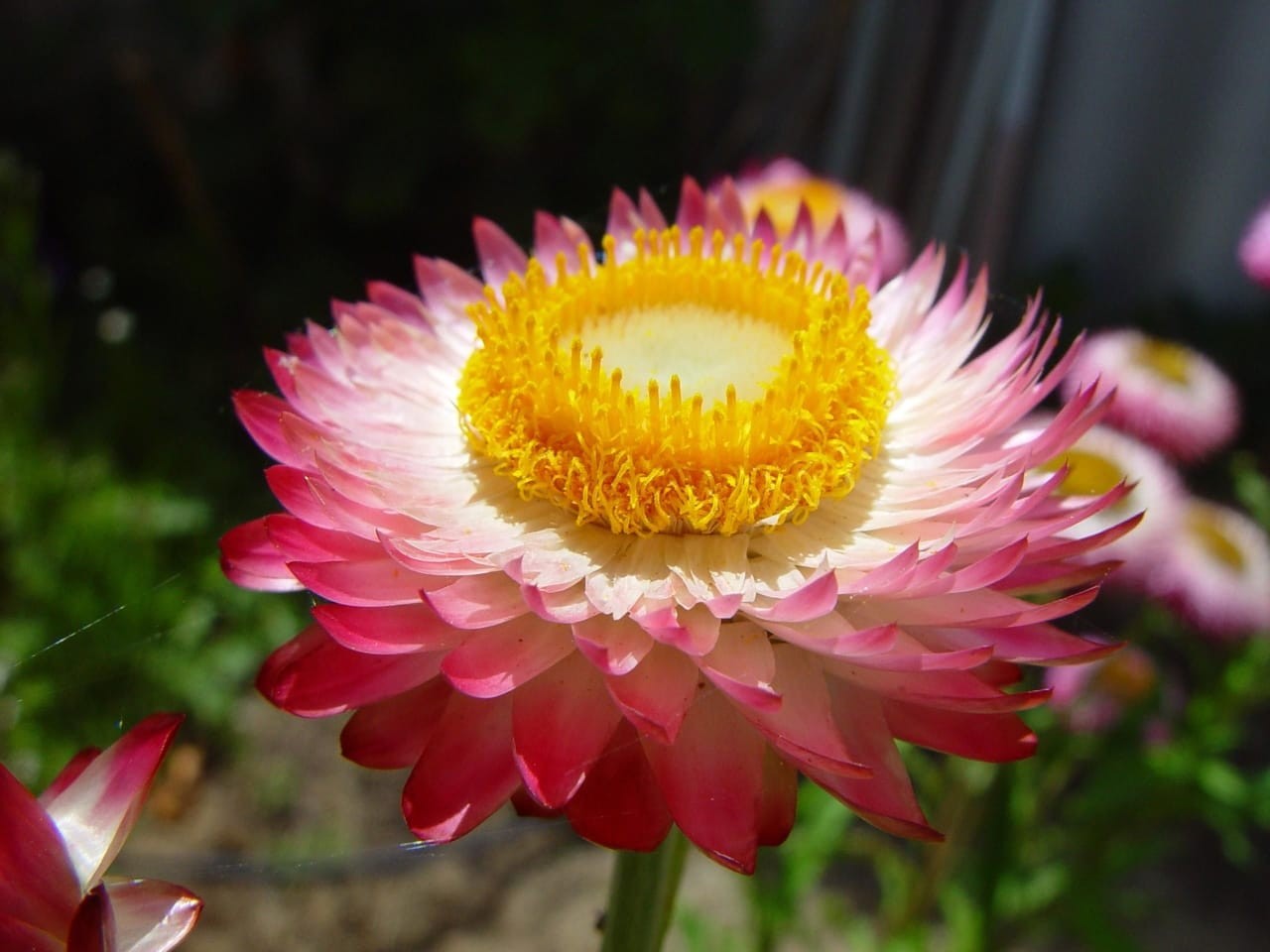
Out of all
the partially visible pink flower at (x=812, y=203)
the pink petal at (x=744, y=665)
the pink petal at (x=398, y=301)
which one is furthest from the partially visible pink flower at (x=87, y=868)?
the partially visible pink flower at (x=812, y=203)

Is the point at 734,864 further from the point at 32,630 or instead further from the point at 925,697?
the point at 32,630

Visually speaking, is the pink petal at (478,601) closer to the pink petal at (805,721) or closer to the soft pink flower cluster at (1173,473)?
the pink petal at (805,721)

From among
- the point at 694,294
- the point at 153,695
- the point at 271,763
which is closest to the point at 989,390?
the point at 694,294

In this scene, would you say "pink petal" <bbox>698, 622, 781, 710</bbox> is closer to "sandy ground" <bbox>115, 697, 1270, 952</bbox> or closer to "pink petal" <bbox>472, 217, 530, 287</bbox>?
"pink petal" <bbox>472, 217, 530, 287</bbox>

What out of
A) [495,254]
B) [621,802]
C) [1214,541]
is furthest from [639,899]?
[1214,541]

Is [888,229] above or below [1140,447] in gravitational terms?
above

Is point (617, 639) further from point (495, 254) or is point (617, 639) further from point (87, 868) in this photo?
point (495, 254)
